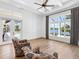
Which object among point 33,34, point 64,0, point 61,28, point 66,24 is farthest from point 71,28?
point 33,34

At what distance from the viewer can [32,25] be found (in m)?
10.1

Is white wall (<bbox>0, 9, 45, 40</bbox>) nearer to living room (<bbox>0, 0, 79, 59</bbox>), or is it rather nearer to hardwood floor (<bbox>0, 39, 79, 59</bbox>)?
living room (<bbox>0, 0, 79, 59</bbox>)

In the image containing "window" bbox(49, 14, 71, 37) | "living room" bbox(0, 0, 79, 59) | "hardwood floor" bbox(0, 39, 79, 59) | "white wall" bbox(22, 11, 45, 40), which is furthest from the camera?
"white wall" bbox(22, 11, 45, 40)

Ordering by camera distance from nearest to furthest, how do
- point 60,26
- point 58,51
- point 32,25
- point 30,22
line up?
point 58,51 < point 60,26 < point 30,22 < point 32,25

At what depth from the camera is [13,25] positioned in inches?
324

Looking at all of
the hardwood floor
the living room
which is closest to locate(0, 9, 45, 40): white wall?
the living room

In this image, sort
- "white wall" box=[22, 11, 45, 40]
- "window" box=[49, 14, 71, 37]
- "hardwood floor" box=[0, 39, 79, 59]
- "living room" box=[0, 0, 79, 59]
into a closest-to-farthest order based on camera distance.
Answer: "hardwood floor" box=[0, 39, 79, 59]
"living room" box=[0, 0, 79, 59]
"window" box=[49, 14, 71, 37]
"white wall" box=[22, 11, 45, 40]

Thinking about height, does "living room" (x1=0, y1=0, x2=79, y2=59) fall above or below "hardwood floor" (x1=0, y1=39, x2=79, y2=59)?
above

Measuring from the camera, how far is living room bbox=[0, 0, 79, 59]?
6285mm

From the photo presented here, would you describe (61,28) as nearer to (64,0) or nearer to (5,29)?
(64,0)

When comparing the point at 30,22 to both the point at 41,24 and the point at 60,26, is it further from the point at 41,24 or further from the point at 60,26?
the point at 60,26

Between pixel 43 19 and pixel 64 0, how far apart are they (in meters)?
5.57

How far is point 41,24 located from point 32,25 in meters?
1.50

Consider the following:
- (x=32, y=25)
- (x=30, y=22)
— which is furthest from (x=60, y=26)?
(x=30, y=22)
